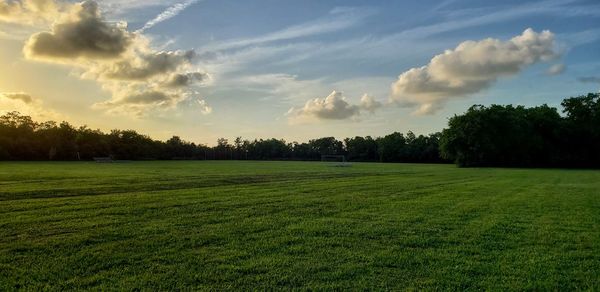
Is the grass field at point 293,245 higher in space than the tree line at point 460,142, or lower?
lower

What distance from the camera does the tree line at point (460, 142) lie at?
7806cm

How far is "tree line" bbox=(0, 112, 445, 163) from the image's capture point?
335ft

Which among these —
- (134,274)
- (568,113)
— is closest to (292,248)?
(134,274)

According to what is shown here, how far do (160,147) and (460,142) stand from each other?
291 feet

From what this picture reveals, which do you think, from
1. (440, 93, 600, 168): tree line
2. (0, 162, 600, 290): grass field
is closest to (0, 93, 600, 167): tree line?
(440, 93, 600, 168): tree line

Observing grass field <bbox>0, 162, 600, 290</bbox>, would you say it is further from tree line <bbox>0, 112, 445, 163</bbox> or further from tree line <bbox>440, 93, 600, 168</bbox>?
tree line <bbox>0, 112, 445, 163</bbox>

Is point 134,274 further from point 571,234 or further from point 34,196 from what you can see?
point 34,196

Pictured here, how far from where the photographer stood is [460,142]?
7762cm

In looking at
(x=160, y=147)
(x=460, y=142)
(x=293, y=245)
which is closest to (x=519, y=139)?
(x=460, y=142)

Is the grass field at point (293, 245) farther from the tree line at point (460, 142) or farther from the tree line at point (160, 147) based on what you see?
the tree line at point (160, 147)

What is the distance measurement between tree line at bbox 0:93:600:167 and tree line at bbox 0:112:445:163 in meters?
0.21

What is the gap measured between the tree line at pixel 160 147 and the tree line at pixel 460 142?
0.21m

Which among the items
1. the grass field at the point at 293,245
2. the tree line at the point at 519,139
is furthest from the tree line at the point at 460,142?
the grass field at the point at 293,245

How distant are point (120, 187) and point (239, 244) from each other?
1576 centimetres
